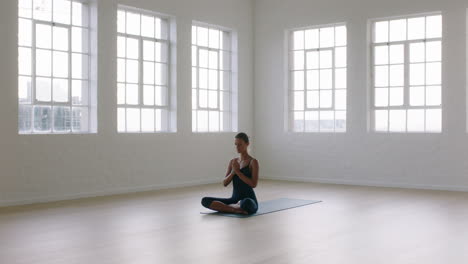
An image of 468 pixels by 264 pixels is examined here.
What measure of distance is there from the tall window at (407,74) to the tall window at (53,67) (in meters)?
5.15

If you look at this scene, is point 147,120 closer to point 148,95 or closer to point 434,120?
point 148,95

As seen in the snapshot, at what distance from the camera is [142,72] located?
9.06m

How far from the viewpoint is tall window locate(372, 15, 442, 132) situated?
930 centimetres

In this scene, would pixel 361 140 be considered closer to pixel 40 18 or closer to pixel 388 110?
pixel 388 110

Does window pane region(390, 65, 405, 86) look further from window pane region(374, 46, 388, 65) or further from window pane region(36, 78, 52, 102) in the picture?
window pane region(36, 78, 52, 102)

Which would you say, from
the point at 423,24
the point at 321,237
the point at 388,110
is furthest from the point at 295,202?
the point at 423,24

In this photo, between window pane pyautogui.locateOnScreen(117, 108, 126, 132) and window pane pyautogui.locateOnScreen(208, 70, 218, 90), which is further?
window pane pyautogui.locateOnScreen(208, 70, 218, 90)

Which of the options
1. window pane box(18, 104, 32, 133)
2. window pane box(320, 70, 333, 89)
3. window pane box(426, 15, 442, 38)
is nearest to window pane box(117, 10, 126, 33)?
window pane box(18, 104, 32, 133)

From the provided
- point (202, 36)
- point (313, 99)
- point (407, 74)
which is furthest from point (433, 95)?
point (202, 36)

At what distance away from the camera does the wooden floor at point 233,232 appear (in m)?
4.28

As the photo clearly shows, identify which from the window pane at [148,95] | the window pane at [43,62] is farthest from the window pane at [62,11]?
the window pane at [148,95]

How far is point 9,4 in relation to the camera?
7.11 m

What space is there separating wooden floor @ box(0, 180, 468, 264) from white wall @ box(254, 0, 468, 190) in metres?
1.44

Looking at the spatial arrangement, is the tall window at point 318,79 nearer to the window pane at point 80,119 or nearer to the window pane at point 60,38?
the window pane at point 80,119
